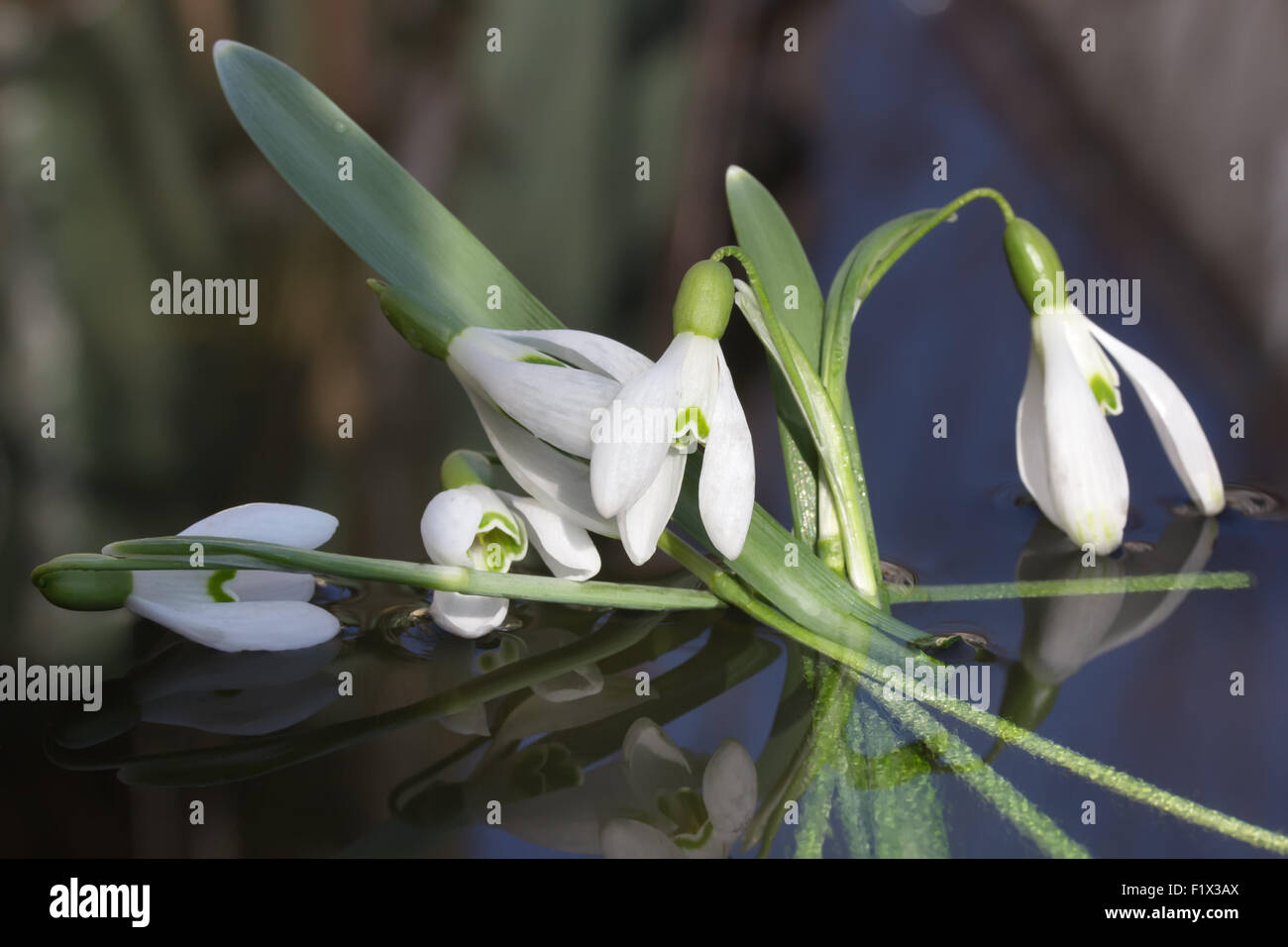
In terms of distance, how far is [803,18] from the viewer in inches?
35.1

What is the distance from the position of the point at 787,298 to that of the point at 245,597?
0.86ft

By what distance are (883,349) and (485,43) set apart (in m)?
0.39

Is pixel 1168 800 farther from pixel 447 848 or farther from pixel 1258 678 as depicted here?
pixel 447 848

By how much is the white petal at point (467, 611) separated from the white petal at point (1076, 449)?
0.79 ft

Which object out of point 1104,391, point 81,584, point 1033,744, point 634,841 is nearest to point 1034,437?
point 1104,391

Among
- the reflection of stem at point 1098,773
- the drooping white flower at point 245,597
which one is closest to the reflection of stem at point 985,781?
the reflection of stem at point 1098,773

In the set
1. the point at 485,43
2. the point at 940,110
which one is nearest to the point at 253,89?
the point at 485,43

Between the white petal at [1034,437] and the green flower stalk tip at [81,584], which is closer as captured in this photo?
the green flower stalk tip at [81,584]

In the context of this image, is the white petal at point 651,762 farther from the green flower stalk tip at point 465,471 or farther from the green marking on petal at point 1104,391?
the green marking on petal at point 1104,391

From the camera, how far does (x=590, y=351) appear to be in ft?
1.29

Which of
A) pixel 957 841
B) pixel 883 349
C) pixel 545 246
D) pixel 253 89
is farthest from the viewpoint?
pixel 545 246

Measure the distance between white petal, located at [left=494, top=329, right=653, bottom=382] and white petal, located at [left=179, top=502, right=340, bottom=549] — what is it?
0.35ft

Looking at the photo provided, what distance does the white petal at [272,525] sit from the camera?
0.43 metres

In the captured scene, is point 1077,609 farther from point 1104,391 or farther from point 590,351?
point 590,351
